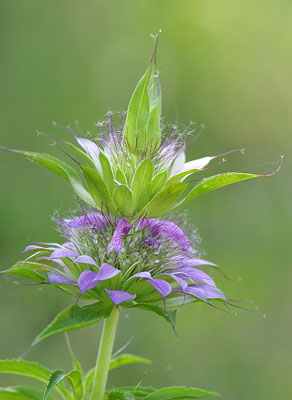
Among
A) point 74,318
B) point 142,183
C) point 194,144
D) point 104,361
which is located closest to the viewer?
point 74,318

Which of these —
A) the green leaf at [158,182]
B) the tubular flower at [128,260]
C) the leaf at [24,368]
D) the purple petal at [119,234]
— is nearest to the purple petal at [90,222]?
the tubular flower at [128,260]

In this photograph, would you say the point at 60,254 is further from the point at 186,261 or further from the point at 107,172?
the point at 186,261

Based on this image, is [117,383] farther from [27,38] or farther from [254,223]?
[27,38]

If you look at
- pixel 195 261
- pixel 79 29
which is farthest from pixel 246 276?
pixel 195 261

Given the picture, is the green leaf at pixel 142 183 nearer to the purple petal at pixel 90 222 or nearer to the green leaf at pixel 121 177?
the green leaf at pixel 121 177

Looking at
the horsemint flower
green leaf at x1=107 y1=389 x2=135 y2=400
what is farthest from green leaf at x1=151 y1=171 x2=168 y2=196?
green leaf at x1=107 y1=389 x2=135 y2=400

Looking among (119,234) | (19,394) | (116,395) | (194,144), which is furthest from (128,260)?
(194,144)
